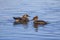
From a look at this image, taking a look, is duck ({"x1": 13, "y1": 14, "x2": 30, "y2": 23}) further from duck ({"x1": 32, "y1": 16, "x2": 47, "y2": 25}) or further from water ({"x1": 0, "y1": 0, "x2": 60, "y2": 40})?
duck ({"x1": 32, "y1": 16, "x2": 47, "y2": 25})

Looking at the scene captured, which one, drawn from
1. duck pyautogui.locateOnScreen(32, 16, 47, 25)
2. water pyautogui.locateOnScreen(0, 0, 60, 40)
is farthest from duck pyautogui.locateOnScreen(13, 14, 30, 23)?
duck pyautogui.locateOnScreen(32, 16, 47, 25)

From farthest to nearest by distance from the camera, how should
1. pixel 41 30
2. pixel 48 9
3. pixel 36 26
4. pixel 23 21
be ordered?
pixel 48 9
pixel 23 21
pixel 36 26
pixel 41 30

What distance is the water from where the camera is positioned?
9.87 metres

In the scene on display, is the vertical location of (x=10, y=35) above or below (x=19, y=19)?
below

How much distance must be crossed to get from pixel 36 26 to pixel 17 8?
12.4ft

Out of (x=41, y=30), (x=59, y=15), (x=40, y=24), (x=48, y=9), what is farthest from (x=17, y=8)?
(x=41, y=30)

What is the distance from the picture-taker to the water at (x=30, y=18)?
32.4 feet

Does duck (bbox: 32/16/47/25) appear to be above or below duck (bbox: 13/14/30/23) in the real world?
below

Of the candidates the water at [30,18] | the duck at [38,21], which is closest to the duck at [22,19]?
the water at [30,18]

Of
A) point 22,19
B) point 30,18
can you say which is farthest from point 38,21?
point 30,18

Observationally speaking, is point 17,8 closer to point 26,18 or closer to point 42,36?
point 26,18

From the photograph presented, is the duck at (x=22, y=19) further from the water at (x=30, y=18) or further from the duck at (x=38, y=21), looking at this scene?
the duck at (x=38, y=21)

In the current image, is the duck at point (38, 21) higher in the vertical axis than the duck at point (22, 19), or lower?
lower

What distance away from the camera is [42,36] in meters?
9.77
